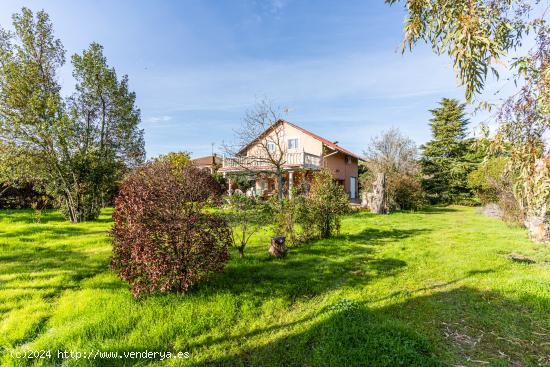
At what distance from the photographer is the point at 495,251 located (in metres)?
7.70

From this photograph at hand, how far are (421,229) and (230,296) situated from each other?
10.2m

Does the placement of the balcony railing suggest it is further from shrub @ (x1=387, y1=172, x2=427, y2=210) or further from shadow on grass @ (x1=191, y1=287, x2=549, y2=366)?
shadow on grass @ (x1=191, y1=287, x2=549, y2=366)

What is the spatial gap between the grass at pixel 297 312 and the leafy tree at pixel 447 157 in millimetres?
22577

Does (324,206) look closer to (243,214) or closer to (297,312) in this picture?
(243,214)

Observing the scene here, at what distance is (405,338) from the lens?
346 centimetres

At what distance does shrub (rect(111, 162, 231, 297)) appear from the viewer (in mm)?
4383

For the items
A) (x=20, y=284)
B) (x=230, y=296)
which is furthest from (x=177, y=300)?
(x=20, y=284)

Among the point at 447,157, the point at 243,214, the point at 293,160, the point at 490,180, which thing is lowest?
the point at 243,214

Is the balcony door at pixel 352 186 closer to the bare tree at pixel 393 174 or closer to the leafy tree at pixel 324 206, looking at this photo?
the bare tree at pixel 393 174

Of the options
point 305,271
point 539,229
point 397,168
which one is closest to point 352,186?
point 397,168

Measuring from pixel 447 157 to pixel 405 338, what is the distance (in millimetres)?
30095

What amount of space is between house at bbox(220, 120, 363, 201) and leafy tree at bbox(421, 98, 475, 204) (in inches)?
309

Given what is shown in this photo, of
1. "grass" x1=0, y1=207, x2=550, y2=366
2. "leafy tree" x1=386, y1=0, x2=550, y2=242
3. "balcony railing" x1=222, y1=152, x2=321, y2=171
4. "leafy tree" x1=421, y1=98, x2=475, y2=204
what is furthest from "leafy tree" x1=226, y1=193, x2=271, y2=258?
"leafy tree" x1=421, y1=98, x2=475, y2=204

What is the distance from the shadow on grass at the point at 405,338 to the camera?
3191 millimetres
